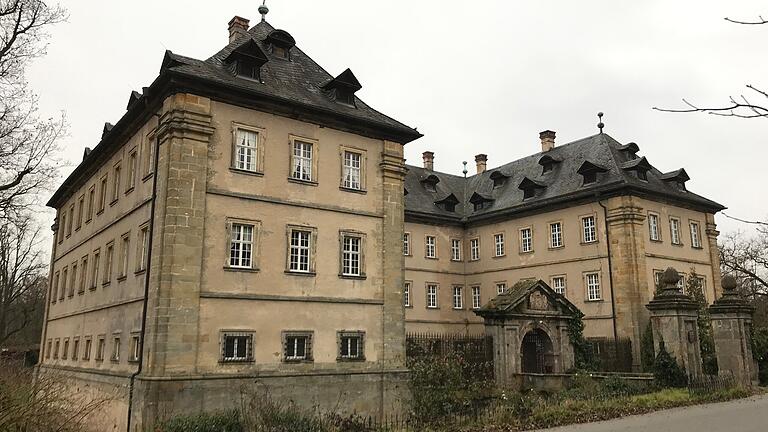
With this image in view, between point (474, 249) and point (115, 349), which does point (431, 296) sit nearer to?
point (474, 249)

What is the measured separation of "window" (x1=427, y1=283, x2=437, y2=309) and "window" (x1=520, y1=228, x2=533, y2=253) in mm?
5624

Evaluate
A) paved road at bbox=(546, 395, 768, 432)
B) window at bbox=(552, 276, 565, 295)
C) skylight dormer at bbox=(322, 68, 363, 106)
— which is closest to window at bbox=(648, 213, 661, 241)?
window at bbox=(552, 276, 565, 295)

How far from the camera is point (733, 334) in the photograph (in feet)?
72.9

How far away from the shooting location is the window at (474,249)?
3759cm

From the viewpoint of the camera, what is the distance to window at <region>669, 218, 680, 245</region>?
31.8 metres

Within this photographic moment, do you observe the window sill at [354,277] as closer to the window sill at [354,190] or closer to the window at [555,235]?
the window sill at [354,190]

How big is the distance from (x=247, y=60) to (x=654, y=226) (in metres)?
21.6

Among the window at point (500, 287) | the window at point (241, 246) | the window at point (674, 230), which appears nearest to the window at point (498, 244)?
the window at point (500, 287)

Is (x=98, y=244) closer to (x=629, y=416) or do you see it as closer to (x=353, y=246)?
(x=353, y=246)

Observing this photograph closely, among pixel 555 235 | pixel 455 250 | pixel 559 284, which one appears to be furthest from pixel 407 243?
pixel 559 284

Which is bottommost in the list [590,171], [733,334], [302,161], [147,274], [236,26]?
[733,334]

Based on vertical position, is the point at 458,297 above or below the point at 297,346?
above

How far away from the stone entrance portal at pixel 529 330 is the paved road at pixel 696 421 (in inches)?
273

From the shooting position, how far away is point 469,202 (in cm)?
3959
